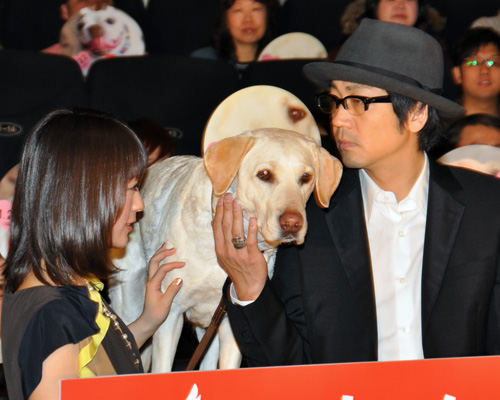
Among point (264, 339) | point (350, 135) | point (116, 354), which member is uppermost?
point (350, 135)

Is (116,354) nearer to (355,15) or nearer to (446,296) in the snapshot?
(446,296)

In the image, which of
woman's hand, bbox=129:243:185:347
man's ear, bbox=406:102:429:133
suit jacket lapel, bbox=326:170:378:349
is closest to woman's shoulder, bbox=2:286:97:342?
woman's hand, bbox=129:243:185:347

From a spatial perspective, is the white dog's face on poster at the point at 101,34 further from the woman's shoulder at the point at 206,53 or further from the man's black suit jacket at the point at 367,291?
the man's black suit jacket at the point at 367,291

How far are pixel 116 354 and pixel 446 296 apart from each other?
1.09 m

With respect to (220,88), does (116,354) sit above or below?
below

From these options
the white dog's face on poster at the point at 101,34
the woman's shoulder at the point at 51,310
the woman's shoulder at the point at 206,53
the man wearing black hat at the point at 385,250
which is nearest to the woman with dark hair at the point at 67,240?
the woman's shoulder at the point at 51,310

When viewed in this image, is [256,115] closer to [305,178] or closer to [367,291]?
[305,178]

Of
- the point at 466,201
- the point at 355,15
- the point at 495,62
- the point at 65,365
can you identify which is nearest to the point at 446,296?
the point at 466,201

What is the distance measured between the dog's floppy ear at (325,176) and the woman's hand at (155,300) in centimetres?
52

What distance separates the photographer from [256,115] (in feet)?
10.9

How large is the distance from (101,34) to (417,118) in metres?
2.85

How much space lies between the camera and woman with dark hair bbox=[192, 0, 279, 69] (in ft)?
16.7

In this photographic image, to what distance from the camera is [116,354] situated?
66.6 inches

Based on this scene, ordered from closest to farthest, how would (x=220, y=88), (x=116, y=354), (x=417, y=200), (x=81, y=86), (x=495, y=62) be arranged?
(x=116, y=354) < (x=417, y=200) < (x=81, y=86) < (x=220, y=88) < (x=495, y=62)
